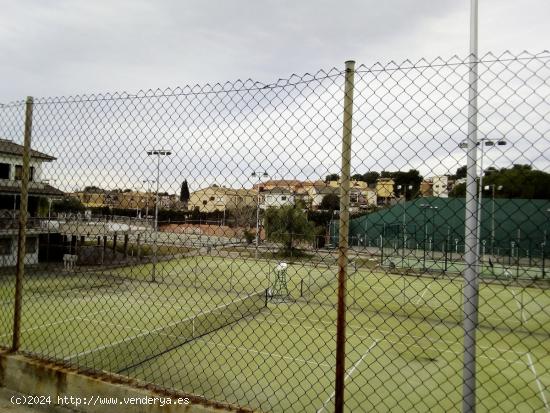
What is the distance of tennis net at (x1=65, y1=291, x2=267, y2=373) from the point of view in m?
9.72

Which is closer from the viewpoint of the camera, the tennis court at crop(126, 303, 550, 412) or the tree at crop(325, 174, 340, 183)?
the tree at crop(325, 174, 340, 183)

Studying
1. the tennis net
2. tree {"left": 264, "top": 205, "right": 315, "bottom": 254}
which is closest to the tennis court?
the tennis net

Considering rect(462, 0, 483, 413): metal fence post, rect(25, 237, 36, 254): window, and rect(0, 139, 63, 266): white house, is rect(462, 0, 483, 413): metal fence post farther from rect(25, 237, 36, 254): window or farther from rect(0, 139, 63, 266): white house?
rect(25, 237, 36, 254): window


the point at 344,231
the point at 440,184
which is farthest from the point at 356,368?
the point at 344,231

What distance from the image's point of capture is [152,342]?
12203 millimetres

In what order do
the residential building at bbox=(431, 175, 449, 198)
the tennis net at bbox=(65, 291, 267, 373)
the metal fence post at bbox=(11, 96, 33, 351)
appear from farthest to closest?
the tennis net at bbox=(65, 291, 267, 373) < the residential building at bbox=(431, 175, 449, 198) < the metal fence post at bbox=(11, 96, 33, 351)

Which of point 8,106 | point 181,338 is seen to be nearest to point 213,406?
point 8,106

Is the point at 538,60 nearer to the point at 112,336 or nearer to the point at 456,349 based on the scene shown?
the point at 456,349

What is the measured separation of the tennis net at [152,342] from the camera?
9.72 m

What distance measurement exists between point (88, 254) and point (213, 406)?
1210 inches

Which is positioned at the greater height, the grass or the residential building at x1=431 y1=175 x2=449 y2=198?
the residential building at x1=431 y1=175 x2=449 y2=198

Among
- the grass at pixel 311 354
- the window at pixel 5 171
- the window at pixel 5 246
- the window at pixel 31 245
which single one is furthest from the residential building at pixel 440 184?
the window at pixel 31 245

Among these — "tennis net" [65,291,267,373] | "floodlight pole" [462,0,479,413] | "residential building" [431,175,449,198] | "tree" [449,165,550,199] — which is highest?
"tree" [449,165,550,199]

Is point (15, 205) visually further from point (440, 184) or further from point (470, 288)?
point (470, 288)
